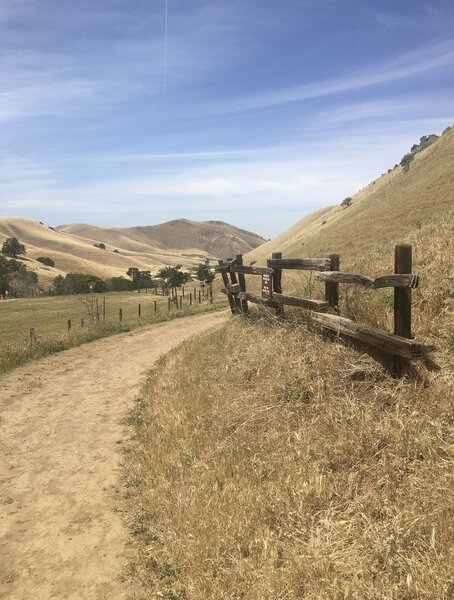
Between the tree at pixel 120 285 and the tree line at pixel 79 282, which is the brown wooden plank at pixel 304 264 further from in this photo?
the tree at pixel 120 285

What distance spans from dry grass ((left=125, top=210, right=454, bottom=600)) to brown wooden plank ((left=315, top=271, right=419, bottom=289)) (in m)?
0.61

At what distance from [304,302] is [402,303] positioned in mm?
2564

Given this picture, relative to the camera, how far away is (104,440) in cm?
700

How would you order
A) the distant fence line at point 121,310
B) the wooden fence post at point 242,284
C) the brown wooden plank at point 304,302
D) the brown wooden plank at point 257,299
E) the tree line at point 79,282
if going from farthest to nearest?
the tree line at point 79,282 < the distant fence line at point 121,310 < the wooden fence post at point 242,284 < the brown wooden plank at point 257,299 < the brown wooden plank at point 304,302

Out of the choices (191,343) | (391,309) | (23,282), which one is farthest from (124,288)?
(391,309)

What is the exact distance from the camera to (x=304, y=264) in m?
7.93

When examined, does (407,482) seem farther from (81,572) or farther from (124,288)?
(124,288)

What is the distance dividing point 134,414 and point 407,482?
535cm

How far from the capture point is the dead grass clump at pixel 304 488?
3086mm

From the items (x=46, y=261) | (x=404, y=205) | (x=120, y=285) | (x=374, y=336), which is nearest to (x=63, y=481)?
(x=374, y=336)

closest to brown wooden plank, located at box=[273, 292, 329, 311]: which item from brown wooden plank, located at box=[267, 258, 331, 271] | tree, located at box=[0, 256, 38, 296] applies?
brown wooden plank, located at box=[267, 258, 331, 271]

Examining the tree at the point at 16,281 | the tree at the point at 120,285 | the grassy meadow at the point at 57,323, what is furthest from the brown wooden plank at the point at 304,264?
the tree at the point at 120,285

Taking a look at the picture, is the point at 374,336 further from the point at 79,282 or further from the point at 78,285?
the point at 79,282

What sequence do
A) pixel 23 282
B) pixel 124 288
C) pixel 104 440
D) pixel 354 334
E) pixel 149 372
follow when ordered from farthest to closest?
1. pixel 124 288
2. pixel 23 282
3. pixel 149 372
4. pixel 104 440
5. pixel 354 334
